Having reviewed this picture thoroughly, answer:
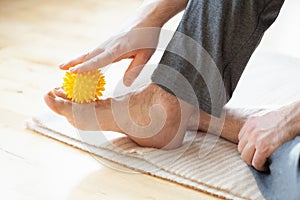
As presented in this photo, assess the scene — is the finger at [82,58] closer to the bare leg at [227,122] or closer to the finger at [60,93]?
the finger at [60,93]

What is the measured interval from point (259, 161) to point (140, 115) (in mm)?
295

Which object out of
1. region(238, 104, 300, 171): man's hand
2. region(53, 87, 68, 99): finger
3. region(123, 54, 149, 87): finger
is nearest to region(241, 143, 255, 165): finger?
region(238, 104, 300, 171): man's hand

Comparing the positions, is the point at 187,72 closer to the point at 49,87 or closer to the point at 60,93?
the point at 60,93

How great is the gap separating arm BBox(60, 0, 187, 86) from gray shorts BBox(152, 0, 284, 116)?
94mm

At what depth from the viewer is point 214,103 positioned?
4.22ft

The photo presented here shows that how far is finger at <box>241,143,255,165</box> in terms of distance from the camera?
46.0 inches

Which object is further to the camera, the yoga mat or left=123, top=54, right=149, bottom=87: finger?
left=123, top=54, right=149, bottom=87: finger

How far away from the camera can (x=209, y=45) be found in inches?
49.1

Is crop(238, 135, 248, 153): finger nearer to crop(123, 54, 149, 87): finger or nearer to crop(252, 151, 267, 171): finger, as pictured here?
crop(252, 151, 267, 171): finger

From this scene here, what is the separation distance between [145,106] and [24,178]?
309 millimetres

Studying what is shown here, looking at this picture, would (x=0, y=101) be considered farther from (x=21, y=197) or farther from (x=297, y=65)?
(x=297, y=65)

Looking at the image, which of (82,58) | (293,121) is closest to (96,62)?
(82,58)

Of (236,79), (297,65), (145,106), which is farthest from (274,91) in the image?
(145,106)

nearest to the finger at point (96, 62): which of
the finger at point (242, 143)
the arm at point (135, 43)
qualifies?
the arm at point (135, 43)
